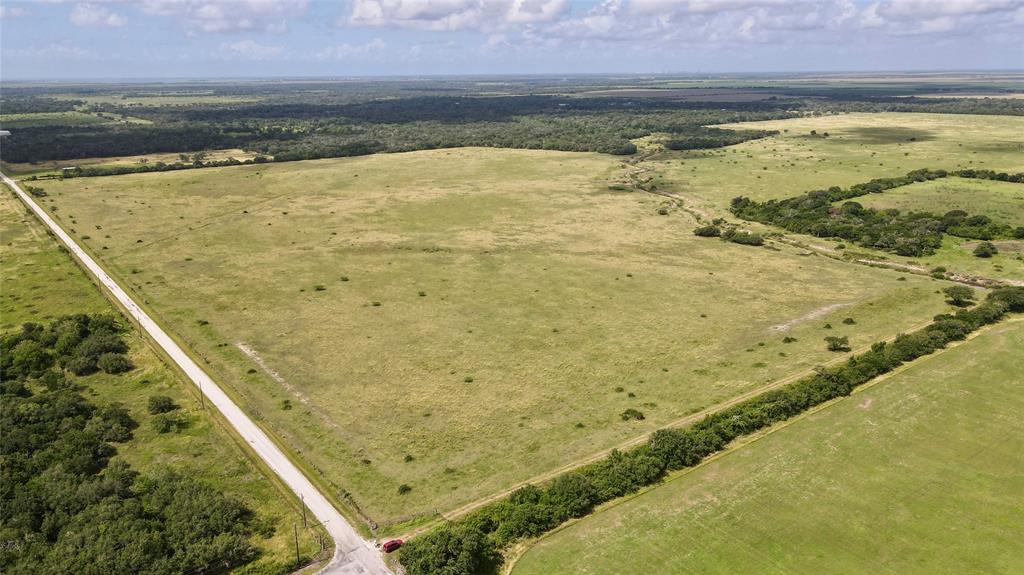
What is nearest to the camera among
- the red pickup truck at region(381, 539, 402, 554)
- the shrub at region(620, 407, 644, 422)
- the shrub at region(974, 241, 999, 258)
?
the red pickup truck at region(381, 539, 402, 554)

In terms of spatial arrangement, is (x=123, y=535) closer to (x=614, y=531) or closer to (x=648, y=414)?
(x=614, y=531)

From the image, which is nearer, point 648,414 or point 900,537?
point 900,537

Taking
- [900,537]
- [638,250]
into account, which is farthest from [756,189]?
[900,537]

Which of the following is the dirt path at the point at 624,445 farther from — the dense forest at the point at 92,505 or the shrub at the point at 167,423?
the shrub at the point at 167,423

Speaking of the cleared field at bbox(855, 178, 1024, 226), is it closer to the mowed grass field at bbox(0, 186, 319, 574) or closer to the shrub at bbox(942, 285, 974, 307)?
the shrub at bbox(942, 285, 974, 307)

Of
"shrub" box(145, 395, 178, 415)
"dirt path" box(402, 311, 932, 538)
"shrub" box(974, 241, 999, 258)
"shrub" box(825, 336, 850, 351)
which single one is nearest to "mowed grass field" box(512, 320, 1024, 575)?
"dirt path" box(402, 311, 932, 538)

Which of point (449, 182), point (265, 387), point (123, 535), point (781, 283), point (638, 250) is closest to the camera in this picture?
point (123, 535)

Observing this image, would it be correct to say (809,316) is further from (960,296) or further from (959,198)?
(959,198)
